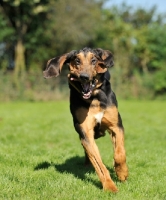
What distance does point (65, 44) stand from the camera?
133 feet

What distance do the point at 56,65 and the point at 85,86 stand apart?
1.96 ft

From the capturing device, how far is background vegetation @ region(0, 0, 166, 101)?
28906 millimetres

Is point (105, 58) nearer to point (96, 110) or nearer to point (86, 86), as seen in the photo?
point (86, 86)

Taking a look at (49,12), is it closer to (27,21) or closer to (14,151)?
(27,21)

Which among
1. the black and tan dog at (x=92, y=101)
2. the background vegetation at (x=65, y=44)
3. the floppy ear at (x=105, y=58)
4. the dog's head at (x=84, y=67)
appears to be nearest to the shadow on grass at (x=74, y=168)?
the black and tan dog at (x=92, y=101)

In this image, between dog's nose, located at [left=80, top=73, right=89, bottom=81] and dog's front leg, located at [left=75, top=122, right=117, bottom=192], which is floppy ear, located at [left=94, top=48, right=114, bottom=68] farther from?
dog's front leg, located at [left=75, top=122, right=117, bottom=192]

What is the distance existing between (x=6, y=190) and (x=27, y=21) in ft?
103

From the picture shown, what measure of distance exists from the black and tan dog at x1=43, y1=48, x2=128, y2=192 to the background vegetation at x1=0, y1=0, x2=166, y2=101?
73.1 ft

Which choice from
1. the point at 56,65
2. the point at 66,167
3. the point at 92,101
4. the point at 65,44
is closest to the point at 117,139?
the point at 92,101

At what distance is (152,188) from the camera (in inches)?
203

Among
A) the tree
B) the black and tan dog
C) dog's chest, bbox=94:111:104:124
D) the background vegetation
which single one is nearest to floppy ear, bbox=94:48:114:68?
the black and tan dog

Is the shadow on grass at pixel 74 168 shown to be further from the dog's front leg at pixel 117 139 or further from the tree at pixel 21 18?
the tree at pixel 21 18

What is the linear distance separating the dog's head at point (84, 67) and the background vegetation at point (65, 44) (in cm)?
2219

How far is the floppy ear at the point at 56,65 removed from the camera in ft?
18.7
